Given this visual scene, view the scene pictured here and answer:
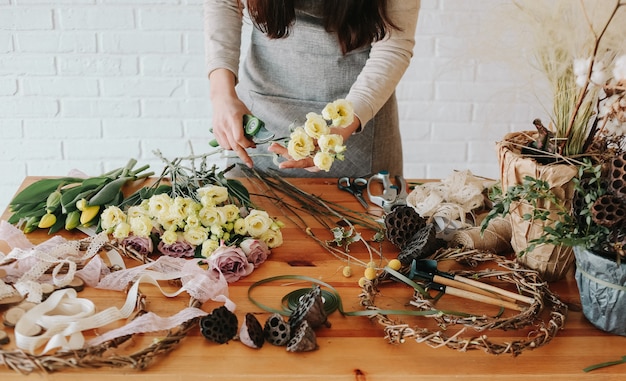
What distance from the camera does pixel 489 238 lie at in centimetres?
121

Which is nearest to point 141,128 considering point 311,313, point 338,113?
point 338,113

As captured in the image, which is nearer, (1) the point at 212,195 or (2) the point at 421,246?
(2) the point at 421,246

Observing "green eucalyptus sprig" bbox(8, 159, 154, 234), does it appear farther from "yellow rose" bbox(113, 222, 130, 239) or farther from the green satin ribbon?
the green satin ribbon

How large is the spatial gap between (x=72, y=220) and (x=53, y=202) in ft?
0.21

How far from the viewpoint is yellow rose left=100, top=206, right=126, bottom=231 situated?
1207 millimetres

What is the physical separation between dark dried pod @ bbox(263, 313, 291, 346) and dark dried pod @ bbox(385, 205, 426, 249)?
0.35m

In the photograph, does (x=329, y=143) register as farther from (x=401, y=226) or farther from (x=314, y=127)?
(x=401, y=226)

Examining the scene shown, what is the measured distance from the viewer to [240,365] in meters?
0.87

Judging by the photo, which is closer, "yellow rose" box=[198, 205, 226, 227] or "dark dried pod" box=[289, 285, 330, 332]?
"dark dried pod" box=[289, 285, 330, 332]

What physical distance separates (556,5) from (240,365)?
0.69m

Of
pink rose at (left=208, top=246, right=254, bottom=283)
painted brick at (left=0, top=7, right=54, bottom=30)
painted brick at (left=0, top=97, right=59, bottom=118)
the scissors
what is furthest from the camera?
painted brick at (left=0, top=97, right=59, bottom=118)

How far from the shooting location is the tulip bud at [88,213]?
4.15 feet

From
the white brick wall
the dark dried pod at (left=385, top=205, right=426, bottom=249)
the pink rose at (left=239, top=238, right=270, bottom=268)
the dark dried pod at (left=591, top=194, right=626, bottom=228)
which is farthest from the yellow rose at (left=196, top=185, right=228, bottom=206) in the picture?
the white brick wall

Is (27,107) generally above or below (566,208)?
below
